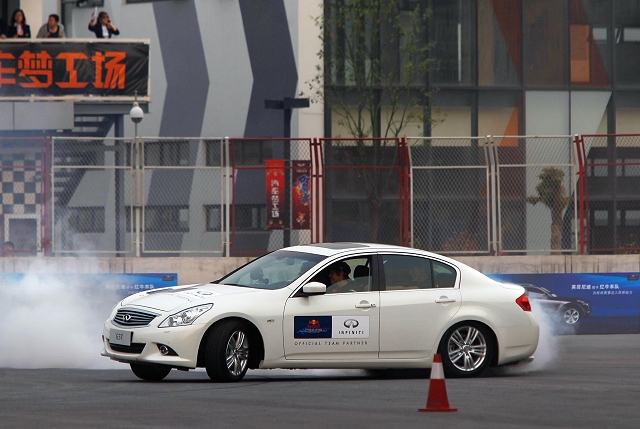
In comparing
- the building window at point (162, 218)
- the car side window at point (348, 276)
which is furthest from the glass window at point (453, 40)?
the car side window at point (348, 276)

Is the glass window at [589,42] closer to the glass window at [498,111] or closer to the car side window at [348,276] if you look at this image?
the glass window at [498,111]

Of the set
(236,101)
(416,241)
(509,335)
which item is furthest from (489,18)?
(509,335)

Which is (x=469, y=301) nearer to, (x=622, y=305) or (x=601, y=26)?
(x=622, y=305)

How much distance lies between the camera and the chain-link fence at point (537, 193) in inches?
703

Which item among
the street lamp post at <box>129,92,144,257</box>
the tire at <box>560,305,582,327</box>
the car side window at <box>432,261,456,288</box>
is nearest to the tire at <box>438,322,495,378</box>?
the car side window at <box>432,261,456,288</box>

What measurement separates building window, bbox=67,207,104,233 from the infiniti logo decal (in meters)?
8.00

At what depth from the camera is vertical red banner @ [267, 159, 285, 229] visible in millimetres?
17562

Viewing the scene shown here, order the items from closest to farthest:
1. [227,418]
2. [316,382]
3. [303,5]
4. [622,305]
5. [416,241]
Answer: [227,418], [316,382], [622,305], [416,241], [303,5]

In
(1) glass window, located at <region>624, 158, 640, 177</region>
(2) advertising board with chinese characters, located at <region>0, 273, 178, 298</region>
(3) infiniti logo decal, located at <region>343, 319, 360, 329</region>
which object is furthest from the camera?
Result: (1) glass window, located at <region>624, 158, 640, 177</region>

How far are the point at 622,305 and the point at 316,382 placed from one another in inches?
321

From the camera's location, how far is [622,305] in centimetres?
1686

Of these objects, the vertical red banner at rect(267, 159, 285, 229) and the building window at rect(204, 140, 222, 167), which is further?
the building window at rect(204, 140, 222, 167)

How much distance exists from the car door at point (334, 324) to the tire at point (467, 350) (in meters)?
0.83

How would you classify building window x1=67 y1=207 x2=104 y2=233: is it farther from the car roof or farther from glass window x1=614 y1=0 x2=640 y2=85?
glass window x1=614 y1=0 x2=640 y2=85
